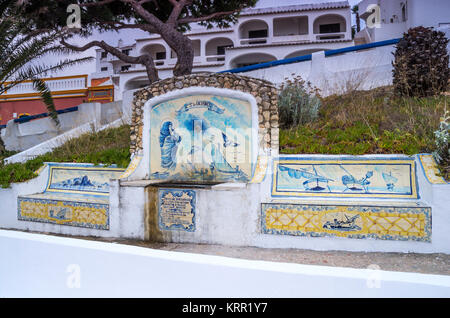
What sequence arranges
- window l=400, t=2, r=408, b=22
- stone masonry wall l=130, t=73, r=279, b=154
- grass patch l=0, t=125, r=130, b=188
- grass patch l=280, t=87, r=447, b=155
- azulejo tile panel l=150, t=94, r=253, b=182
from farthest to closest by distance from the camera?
window l=400, t=2, r=408, b=22 < grass patch l=0, t=125, r=130, b=188 < azulejo tile panel l=150, t=94, r=253, b=182 < stone masonry wall l=130, t=73, r=279, b=154 < grass patch l=280, t=87, r=447, b=155

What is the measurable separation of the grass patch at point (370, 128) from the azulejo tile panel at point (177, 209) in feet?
6.60

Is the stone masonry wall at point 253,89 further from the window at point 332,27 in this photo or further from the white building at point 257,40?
the window at point 332,27

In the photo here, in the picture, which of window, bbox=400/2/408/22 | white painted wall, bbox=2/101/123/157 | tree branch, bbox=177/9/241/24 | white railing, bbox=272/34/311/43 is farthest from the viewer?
white railing, bbox=272/34/311/43

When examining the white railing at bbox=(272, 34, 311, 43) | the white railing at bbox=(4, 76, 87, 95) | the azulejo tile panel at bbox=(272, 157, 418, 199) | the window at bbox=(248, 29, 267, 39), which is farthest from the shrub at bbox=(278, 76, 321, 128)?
the window at bbox=(248, 29, 267, 39)

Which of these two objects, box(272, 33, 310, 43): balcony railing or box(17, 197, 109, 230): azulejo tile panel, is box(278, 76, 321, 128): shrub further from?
box(272, 33, 310, 43): balcony railing

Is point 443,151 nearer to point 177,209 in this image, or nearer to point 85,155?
point 177,209

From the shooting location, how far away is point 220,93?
6.07m

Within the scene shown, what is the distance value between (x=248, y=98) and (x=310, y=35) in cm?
1394

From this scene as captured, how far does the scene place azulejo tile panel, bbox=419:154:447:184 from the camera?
14.8 ft

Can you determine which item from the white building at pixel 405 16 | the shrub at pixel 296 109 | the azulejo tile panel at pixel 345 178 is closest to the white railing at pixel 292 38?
the white building at pixel 405 16

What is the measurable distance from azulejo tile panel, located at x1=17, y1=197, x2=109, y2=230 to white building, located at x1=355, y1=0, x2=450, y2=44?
454 inches

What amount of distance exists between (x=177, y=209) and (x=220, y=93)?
2.35 m

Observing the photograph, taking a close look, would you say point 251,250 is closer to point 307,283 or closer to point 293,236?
point 293,236

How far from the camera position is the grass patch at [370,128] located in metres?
5.47
